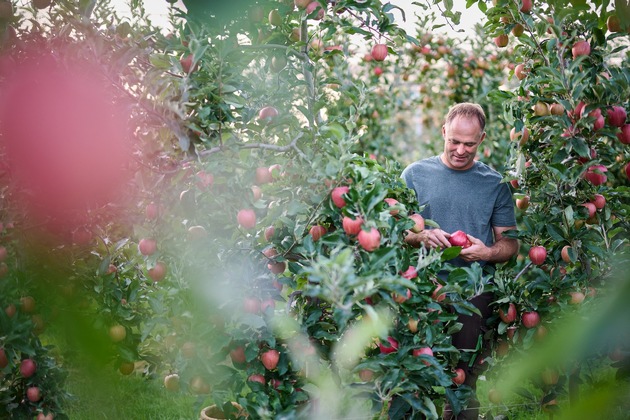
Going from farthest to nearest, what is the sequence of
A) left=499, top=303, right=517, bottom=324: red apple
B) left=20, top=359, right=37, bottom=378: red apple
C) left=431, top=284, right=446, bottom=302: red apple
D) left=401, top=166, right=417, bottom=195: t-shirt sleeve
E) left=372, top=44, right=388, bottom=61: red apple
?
left=401, top=166, right=417, bottom=195: t-shirt sleeve
left=499, top=303, right=517, bottom=324: red apple
left=372, top=44, right=388, bottom=61: red apple
left=20, top=359, right=37, bottom=378: red apple
left=431, top=284, right=446, bottom=302: red apple

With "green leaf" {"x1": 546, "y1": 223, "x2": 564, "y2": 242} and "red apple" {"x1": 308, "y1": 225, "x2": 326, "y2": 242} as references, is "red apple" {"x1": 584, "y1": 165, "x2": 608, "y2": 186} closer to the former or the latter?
"green leaf" {"x1": 546, "y1": 223, "x2": 564, "y2": 242}

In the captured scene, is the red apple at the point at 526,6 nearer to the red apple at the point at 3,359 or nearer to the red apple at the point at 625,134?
the red apple at the point at 625,134

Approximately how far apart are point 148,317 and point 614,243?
5.93 ft

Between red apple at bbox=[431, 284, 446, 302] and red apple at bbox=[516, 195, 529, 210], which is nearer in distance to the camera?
red apple at bbox=[431, 284, 446, 302]

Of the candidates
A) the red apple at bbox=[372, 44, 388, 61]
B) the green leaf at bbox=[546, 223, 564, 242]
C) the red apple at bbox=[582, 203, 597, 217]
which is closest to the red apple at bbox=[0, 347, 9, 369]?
the red apple at bbox=[372, 44, 388, 61]

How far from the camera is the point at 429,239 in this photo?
244cm

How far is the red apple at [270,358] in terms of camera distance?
1929mm

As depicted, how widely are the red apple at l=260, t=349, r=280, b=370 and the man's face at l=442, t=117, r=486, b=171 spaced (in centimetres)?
141

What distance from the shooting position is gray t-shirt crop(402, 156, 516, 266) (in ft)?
9.70

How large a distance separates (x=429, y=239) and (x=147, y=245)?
102 cm

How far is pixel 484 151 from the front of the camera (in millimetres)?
5422

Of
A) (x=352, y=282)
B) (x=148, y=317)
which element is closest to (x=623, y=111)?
(x=352, y=282)

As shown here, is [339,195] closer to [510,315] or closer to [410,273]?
[410,273]

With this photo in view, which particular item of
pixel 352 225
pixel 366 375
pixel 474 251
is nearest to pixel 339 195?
pixel 352 225
